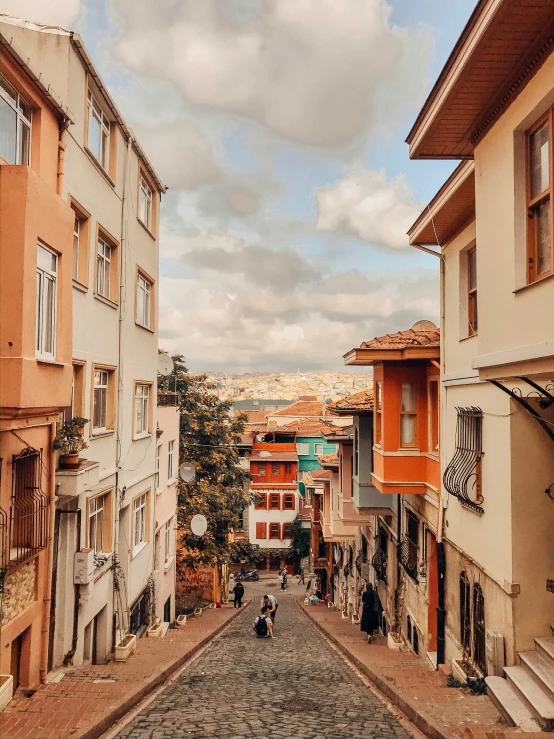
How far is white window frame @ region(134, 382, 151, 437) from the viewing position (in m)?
17.1

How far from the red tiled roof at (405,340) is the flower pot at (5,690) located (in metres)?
9.33

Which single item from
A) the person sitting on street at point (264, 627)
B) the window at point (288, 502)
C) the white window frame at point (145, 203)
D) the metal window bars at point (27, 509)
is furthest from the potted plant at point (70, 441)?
the window at point (288, 502)

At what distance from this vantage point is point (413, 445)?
14578mm

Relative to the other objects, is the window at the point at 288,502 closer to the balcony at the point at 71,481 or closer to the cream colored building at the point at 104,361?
the cream colored building at the point at 104,361

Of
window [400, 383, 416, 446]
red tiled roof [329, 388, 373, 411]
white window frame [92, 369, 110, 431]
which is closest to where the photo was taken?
white window frame [92, 369, 110, 431]

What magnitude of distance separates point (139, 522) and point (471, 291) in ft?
37.5

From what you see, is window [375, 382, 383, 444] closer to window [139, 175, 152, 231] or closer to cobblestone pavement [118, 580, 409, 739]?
cobblestone pavement [118, 580, 409, 739]

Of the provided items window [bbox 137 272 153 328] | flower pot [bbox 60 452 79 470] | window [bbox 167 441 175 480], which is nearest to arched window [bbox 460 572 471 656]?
flower pot [bbox 60 452 79 470]

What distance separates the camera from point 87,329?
1256 cm

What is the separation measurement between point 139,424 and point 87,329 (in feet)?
17.8

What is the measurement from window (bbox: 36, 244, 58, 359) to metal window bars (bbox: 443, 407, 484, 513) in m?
6.79

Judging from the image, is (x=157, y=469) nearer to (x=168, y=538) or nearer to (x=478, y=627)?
(x=168, y=538)

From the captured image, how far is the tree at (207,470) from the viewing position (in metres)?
28.2

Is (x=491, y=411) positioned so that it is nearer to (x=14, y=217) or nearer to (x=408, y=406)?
(x=408, y=406)
